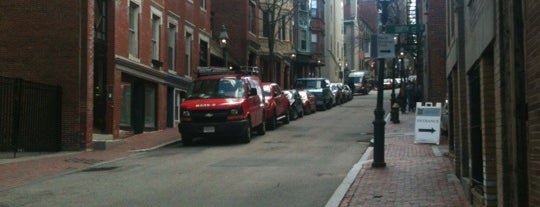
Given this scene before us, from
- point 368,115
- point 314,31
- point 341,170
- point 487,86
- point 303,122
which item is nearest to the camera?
point 487,86

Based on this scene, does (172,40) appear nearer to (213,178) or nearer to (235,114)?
(235,114)

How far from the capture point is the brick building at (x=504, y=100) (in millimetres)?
4695

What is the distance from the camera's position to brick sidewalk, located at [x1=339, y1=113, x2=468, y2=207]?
9.09 m

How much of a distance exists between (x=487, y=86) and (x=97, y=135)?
49.6ft

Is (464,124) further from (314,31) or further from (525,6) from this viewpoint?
(314,31)

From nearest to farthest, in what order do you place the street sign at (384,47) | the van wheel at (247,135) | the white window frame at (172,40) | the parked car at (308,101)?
the street sign at (384,47) < the van wheel at (247,135) < the white window frame at (172,40) < the parked car at (308,101)

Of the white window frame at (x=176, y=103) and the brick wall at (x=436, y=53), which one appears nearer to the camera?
the brick wall at (x=436, y=53)

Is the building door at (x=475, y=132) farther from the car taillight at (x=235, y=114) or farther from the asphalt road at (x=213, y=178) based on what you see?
the car taillight at (x=235, y=114)

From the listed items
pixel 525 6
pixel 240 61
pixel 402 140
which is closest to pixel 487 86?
pixel 525 6

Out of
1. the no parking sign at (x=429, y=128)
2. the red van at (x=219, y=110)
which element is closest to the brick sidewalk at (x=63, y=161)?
the red van at (x=219, y=110)

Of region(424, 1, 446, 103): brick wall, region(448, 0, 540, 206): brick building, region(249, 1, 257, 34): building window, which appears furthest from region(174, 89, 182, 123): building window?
region(448, 0, 540, 206): brick building

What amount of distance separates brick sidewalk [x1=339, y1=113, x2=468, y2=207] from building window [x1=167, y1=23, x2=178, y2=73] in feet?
41.8

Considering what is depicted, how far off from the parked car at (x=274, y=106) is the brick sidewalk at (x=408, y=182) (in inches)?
305

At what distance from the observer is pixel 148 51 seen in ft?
78.2
